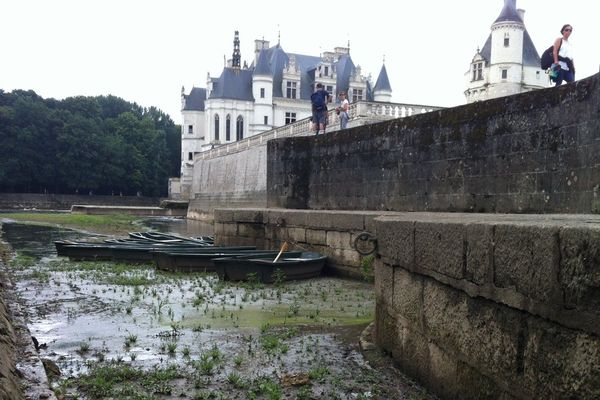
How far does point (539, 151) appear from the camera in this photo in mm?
8828

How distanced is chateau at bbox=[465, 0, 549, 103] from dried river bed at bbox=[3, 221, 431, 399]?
2266 inches

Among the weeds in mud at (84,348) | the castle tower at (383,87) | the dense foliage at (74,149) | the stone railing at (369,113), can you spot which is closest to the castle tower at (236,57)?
the dense foliage at (74,149)

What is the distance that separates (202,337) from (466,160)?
555 centimetres

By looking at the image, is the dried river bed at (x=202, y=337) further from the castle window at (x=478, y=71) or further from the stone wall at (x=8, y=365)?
the castle window at (x=478, y=71)

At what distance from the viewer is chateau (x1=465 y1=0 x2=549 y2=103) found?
6400cm

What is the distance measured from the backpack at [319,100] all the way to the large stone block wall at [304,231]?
13.5 feet

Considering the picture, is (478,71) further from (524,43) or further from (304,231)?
(304,231)

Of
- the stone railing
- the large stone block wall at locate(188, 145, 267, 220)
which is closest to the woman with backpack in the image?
the stone railing

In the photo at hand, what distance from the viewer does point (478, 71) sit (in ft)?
223

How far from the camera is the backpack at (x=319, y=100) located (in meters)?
18.3

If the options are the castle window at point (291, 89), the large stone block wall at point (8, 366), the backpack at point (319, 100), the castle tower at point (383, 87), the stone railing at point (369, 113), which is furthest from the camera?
the castle window at point (291, 89)

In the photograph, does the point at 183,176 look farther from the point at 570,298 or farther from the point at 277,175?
the point at 570,298

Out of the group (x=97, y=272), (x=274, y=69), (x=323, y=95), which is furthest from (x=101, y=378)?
(x=274, y=69)

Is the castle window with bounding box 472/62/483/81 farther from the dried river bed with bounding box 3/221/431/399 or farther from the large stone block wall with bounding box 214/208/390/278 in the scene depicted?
the dried river bed with bounding box 3/221/431/399
